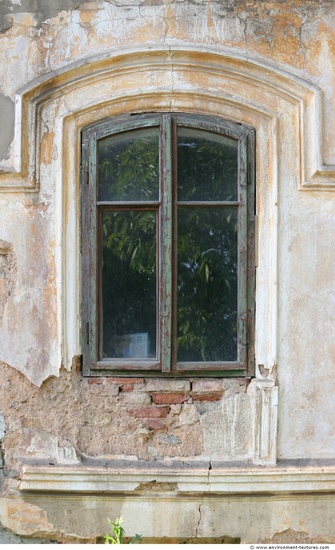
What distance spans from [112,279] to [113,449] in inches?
39.0

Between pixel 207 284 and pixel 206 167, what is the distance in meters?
0.69

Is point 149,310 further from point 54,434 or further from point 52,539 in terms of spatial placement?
point 52,539

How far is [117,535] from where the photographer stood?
3717 mm

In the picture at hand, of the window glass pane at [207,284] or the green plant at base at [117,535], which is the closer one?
the green plant at base at [117,535]

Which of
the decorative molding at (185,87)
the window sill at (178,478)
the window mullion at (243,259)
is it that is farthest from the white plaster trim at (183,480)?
the decorative molding at (185,87)

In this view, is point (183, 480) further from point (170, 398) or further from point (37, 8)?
point (37, 8)

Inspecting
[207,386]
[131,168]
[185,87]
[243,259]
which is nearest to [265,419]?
[207,386]

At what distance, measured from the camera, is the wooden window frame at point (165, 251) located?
3959 millimetres

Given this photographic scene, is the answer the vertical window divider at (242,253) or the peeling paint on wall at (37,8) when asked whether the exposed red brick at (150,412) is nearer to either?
the vertical window divider at (242,253)

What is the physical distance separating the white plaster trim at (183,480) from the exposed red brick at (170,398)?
1.24 ft

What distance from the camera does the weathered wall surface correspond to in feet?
13.0

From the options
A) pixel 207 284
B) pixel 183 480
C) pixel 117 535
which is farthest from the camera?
pixel 207 284

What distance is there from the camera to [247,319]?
3.98 metres

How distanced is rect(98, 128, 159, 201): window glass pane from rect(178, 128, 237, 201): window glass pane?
15 centimetres
